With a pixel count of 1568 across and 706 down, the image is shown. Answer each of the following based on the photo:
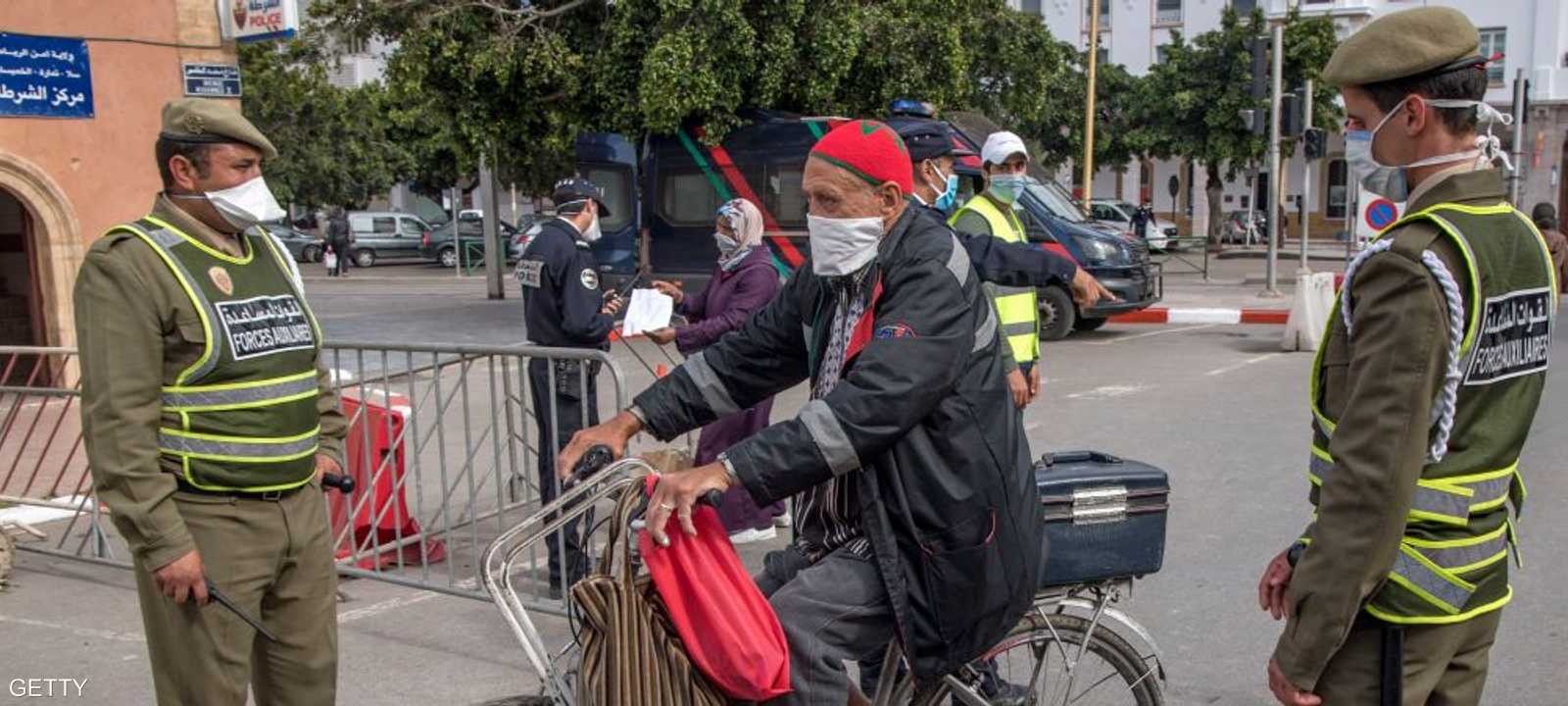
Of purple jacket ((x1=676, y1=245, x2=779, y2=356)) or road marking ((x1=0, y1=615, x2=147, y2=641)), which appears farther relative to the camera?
purple jacket ((x1=676, y1=245, x2=779, y2=356))

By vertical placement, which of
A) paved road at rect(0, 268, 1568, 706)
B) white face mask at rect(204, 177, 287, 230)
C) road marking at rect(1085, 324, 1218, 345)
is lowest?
road marking at rect(1085, 324, 1218, 345)

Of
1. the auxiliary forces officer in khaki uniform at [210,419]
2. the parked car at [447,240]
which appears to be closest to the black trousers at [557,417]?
the auxiliary forces officer in khaki uniform at [210,419]

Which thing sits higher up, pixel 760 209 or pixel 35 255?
pixel 760 209

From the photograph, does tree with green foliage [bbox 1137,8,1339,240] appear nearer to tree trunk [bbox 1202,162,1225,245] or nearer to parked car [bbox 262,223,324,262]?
tree trunk [bbox 1202,162,1225,245]

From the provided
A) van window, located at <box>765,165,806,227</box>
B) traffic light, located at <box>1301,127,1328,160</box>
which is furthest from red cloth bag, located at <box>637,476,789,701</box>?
traffic light, located at <box>1301,127,1328,160</box>

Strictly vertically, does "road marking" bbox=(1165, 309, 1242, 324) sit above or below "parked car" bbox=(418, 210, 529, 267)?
below

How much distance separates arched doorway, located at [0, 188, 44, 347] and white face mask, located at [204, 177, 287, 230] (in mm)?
9910

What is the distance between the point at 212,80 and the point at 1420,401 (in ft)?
36.3

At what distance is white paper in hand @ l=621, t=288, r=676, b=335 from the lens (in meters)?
6.48

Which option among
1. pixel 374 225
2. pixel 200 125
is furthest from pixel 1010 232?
pixel 374 225

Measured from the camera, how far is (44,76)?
1052 centimetres

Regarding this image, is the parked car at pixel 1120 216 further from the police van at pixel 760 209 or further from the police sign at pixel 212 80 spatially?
the police sign at pixel 212 80

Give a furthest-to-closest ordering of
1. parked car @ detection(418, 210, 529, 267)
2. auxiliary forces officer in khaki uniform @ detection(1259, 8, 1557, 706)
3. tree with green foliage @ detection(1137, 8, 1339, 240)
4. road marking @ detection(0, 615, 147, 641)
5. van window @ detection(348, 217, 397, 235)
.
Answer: van window @ detection(348, 217, 397, 235)
parked car @ detection(418, 210, 529, 267)
tree with green foliage @ detection(1137, 8, 1339, 240)
road marking @ detection(0, 615, 147, 641)
auxiliary forces officer in khaki uniform @ detection(1259, 8, 1557, 706)

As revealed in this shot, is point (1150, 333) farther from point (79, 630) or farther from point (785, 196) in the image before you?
point (79, 630)
